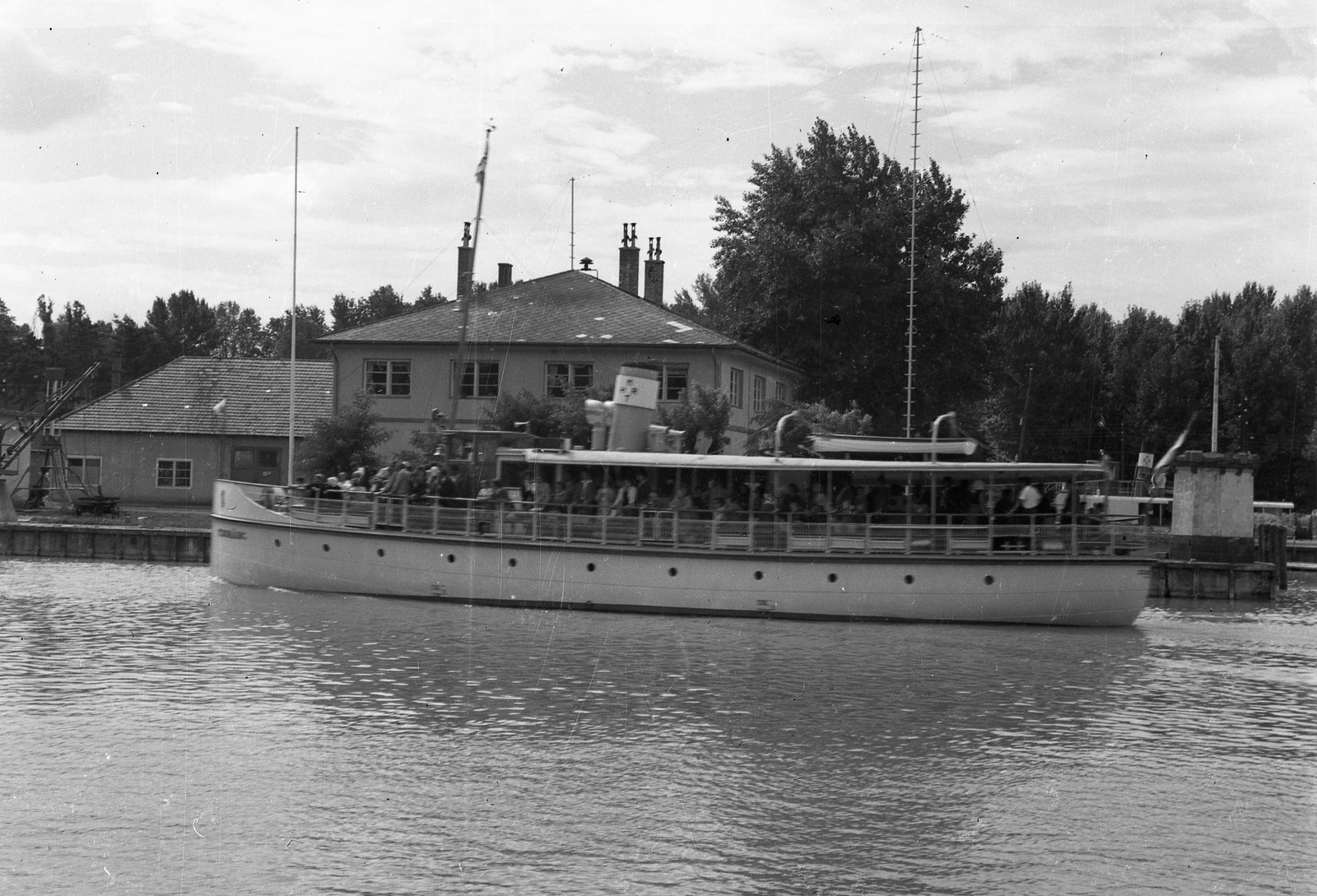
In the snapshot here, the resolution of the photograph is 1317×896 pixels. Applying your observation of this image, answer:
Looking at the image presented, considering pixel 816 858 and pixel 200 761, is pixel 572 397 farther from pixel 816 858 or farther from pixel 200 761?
pixel 816 858

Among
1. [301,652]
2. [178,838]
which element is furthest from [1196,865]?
[301,652]

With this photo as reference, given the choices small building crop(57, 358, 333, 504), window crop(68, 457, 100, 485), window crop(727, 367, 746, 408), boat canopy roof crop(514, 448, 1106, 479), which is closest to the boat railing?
boat canopy roof crop(514, 448, 1106, 479)

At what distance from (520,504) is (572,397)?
50.7ft

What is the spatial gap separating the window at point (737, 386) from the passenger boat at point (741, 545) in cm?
2133

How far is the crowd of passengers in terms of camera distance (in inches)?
1041

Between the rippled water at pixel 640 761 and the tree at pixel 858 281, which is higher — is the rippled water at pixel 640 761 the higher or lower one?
the lower one

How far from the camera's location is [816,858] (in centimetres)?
1105

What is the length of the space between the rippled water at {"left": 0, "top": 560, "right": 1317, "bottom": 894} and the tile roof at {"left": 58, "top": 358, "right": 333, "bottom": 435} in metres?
31.2

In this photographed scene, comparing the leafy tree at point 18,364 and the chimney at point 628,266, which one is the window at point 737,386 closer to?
the chimney at point 628,266

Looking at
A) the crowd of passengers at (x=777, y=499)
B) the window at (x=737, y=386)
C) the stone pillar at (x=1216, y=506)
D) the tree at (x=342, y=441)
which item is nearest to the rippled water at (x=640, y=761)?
the crowd of passengers at (x=777, y=499)

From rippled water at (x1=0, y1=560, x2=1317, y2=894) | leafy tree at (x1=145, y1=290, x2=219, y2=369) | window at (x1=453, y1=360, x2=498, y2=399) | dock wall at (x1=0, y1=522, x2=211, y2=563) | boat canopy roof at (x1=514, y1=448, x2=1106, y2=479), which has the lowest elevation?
rippled water at (x1=0, y1=560, x2=1317, y2=894)

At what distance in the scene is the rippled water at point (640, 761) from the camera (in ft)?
35.4

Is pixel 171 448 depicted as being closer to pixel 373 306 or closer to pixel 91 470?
pixel 91 470

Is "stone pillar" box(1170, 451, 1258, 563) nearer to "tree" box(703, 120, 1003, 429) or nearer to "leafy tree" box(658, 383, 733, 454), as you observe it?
"leafy tree" box(658, 383, 733, 454)
